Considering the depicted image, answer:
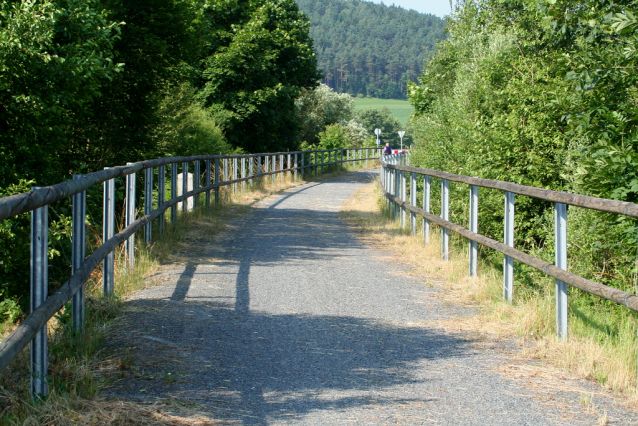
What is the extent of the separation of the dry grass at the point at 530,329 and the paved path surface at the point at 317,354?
23cm

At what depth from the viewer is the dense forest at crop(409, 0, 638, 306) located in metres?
9.20

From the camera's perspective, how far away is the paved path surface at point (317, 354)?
4.05m

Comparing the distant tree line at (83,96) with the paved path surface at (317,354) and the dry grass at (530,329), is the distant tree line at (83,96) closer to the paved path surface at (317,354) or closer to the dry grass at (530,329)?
the paved path surface at (317,354)

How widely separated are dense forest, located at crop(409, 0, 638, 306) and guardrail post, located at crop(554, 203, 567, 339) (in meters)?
2.69

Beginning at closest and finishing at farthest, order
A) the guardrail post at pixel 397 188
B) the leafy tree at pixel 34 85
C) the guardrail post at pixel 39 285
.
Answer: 1. the guardrail post at pixel 39 285
2. the leafy tree at pixel 34 85
3. the guardrail post at pixel 397 188

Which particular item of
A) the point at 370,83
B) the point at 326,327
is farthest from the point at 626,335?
the point at 370,83

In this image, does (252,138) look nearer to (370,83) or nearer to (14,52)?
(14,52)

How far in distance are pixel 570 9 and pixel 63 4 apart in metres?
7.90

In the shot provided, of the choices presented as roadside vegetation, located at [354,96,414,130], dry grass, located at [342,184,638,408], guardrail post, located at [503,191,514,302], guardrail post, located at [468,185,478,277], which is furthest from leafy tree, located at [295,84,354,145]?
roadside vegetation, located at [354,96,414,130]

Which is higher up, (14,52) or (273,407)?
(14,52)

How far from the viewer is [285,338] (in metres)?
5.57

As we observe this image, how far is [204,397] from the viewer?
417cm

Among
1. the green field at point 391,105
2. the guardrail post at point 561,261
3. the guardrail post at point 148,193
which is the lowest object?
the guardrail post at point 561,261

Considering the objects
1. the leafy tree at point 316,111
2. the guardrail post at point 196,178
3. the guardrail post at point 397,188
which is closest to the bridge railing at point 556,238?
the guardrail post at point 397,188
